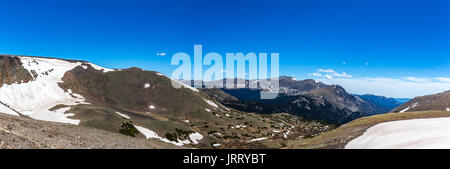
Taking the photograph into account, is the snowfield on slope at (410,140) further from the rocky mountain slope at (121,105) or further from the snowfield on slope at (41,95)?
the snowfield on slope at (41,95)

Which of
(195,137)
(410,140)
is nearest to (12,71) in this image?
(195,137)

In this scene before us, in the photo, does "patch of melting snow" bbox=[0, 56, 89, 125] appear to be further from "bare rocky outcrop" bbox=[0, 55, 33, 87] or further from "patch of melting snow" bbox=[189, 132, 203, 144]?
"patch of melting snow" bbox=[189, 132, 203, 144]

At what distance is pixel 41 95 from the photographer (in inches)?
4104

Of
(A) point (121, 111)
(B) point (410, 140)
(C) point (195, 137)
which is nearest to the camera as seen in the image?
(B) point (410, 140)

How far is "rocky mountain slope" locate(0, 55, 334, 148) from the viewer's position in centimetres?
7862

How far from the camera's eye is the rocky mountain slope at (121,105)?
7862cm

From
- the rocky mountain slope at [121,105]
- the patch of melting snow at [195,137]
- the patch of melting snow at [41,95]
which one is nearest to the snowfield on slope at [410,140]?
the rocky mountain slope at [121,105]

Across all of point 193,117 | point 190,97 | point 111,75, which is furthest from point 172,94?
point 111,75

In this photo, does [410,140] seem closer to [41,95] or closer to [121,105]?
[41,95]

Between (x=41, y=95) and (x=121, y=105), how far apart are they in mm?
38424
